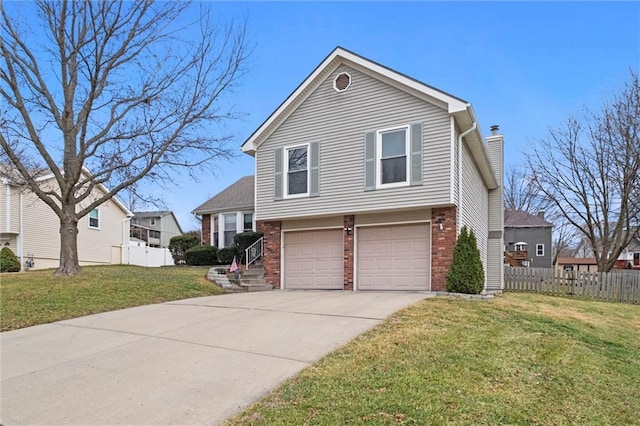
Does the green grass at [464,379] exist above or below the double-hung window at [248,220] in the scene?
below

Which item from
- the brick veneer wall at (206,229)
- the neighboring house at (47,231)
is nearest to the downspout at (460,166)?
the brick veneer wall at (206,229)

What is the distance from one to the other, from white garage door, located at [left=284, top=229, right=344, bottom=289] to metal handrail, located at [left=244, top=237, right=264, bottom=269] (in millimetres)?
2552

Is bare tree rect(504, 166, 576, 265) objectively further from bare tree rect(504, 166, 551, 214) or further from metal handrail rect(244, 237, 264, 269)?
metal handrail rect(244, 237, 264, 269)

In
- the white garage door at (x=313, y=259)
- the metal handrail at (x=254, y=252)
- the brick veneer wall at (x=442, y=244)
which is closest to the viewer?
the brick veneer wall at (x=442, y=244)

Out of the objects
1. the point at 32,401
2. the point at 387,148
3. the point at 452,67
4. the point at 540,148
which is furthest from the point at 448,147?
the point at 540,148

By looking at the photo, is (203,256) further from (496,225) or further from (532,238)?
(532,238)

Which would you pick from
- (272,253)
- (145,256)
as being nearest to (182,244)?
(145,256)

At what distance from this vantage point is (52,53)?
13.0 metres

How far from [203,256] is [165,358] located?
1446 cm

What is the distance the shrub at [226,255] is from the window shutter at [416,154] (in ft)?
31.6

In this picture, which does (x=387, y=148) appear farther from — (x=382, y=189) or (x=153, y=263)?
(x=153, y=263)

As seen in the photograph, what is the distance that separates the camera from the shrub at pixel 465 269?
11.0 m

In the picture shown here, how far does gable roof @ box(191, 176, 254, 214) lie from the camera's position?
786 inches

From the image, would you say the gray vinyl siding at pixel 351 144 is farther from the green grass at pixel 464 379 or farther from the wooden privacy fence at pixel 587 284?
the wooden privacy fence at pixel 587 284
